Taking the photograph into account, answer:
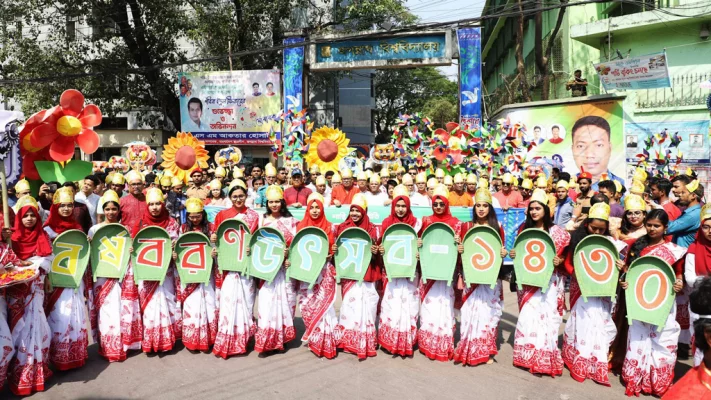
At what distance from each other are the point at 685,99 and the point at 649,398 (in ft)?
38.1

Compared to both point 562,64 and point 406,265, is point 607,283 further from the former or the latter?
point 562,64

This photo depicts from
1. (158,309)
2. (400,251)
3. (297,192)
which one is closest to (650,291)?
(400,251)

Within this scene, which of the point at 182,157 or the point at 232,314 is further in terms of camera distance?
the point at 182,157

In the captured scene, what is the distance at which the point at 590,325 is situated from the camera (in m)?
4.59

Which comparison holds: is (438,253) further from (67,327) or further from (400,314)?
(67,327)

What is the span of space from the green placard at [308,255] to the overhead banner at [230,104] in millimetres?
12291

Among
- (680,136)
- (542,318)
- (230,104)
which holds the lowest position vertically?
(542,318)

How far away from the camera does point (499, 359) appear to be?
511 centimetres

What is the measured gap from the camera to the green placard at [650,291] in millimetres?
4160

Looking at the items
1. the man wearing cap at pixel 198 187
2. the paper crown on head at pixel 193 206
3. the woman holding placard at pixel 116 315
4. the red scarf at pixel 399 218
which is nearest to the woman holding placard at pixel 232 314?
the paper crown on head at pixel 193 206

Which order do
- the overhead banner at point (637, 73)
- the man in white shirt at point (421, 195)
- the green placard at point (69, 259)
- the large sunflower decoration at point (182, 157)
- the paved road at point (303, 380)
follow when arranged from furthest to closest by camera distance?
1. the overhead banner at point (637, 73)
2. the large sunflower decoration at point (182, 157)
3. the man in white shirt at point (421, 195)
4. the green placard at point (69, 259)
5. the paved road at point (303, 380)

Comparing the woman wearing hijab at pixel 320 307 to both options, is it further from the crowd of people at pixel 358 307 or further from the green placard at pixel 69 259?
the green placard at pixel 69 259

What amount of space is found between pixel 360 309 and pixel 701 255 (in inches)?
111

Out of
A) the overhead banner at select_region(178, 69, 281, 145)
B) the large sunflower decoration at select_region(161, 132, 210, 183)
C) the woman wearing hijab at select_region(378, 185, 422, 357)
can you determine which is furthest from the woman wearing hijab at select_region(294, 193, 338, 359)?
the overhead banner at select_region(178, 69, 281, 145)
